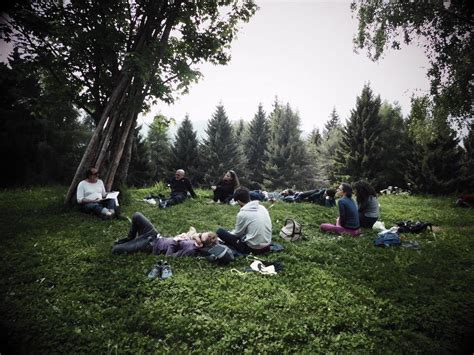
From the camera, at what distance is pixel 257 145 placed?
149ft

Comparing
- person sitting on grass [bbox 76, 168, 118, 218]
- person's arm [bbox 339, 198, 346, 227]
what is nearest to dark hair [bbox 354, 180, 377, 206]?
person's arm [bbox 339, 198, 346, 227]

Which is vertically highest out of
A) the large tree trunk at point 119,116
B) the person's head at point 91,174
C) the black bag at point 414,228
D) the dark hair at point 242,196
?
the large tree trunk at point 119,116

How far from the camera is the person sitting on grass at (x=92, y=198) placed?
9039 millimetres

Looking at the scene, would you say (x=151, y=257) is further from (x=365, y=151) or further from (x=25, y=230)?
(x=365, y=151)

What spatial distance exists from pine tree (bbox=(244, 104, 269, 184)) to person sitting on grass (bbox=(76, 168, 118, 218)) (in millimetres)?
35634

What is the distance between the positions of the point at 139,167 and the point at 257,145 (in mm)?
19776

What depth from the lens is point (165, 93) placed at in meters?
11.8

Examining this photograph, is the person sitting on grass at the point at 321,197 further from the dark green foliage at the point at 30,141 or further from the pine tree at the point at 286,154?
the pine tree at the point at 286,154

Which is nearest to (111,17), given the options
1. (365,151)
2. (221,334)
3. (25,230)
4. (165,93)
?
(165,93)

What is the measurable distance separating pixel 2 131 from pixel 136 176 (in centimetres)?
1443

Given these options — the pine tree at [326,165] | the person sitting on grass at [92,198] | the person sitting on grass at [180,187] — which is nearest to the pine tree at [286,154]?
the pine tree at [326,165]

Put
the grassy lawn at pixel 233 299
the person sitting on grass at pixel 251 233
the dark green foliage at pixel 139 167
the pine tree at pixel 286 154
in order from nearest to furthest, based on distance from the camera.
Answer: the grassy lawn at pixel 233 299 → the person sitting on grass at pixel 251 233 → the dark green foliage at pixel 139 167 → the pine tree at pixel 286 154

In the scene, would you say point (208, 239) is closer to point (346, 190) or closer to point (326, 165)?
point (346, 190)

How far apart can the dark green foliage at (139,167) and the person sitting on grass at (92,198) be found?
25073mm
